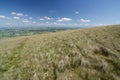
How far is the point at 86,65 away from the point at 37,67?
5.38 m

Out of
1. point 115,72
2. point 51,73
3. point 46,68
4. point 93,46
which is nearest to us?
point 115,72

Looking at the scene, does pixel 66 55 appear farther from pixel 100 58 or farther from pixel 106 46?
pixel 106 46

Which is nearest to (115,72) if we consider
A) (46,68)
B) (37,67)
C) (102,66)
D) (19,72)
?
(102,66)

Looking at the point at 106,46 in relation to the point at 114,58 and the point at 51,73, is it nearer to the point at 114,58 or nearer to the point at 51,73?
the point at 114,58

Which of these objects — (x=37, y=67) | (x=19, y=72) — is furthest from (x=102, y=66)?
(x=19, y=72)

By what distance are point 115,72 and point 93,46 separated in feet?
17.2

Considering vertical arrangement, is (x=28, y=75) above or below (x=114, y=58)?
below

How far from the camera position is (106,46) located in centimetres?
1448

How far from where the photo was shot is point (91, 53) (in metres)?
13.4

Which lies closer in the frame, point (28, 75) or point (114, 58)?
point (28, 75)

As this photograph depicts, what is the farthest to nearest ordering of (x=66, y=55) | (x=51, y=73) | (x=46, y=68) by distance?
(x=66, y=55), (x=46, y=68), (x=51, y=73)

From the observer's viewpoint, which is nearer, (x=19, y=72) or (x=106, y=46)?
(x=19, y=72)

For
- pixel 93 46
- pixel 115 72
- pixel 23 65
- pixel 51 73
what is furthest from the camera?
pixel 93 46

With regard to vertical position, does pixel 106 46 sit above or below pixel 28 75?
above
